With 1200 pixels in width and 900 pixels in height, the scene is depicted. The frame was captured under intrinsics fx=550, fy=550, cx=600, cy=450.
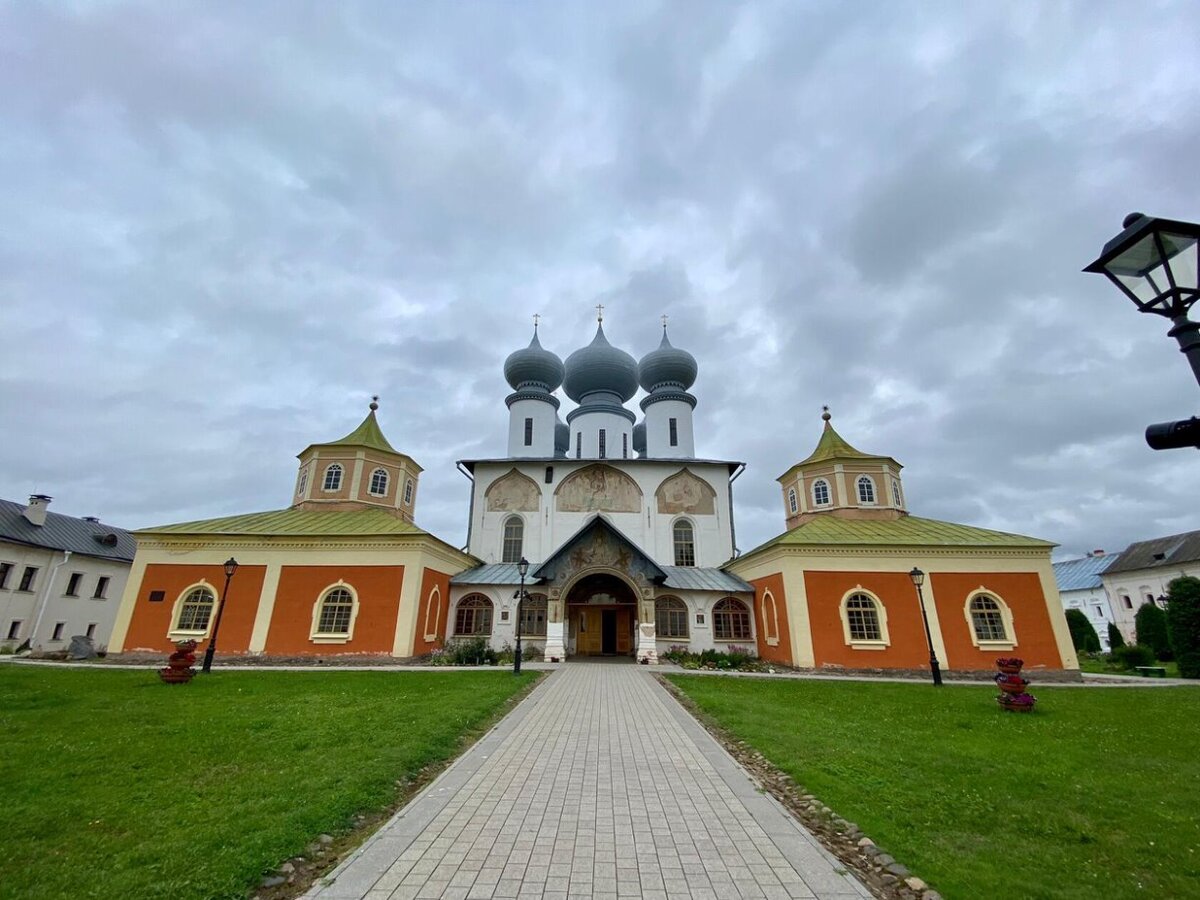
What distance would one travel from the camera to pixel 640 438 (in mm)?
36031

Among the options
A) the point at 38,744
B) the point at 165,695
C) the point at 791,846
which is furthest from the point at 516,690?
the point at 791,846

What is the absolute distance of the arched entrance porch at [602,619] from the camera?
25.3 metres

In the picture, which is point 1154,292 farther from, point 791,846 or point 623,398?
point 623,398

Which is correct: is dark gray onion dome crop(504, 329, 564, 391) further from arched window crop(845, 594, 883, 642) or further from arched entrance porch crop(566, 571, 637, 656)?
arched window crop(845, 594, 883, 642)

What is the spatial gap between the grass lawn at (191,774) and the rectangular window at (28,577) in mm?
20596

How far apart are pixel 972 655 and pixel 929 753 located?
1535 centimetres

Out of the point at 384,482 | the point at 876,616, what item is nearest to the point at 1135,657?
the point at 876,616

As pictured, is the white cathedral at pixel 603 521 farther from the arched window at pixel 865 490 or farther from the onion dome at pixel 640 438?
the arched window at pixel 865 490

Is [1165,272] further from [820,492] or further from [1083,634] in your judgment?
[1083,634]

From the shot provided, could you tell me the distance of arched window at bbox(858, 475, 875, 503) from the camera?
25.7 meters

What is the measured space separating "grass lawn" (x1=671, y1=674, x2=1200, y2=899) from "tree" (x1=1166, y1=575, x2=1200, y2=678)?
40.1 feet

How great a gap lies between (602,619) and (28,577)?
28.2m

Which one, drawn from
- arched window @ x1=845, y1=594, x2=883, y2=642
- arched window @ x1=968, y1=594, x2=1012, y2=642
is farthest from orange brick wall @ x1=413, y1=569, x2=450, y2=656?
arched window @ x1=968, y1=594, x2=1012, y2=642

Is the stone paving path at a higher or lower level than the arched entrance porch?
lower
